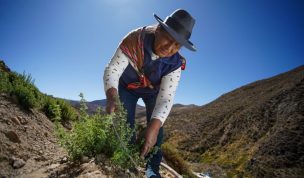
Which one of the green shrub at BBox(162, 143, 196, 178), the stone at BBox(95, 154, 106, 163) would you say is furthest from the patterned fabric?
the green shrub at BBox(162, 143, 196, 178)

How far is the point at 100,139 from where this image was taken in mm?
2848

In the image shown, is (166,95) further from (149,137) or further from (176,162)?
(176,162)

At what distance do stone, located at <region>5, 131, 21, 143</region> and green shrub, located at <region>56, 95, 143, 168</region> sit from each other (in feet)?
6.52

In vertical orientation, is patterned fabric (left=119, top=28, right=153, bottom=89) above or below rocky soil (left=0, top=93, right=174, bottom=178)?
above


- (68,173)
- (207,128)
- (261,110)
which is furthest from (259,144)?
(68,173)

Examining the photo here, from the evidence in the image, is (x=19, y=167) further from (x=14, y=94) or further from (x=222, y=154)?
(x=222, y=154)

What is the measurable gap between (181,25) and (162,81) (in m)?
0.78

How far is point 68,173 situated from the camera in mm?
2803

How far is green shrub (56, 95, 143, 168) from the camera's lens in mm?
2812

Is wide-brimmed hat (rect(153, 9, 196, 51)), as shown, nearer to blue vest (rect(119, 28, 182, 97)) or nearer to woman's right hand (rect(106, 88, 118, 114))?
blue vest (rect(119, 28, 182, 97))

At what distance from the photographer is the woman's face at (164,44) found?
11.1 ft

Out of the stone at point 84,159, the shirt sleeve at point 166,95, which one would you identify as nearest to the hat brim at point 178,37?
the shirt sleeve at point 166,95

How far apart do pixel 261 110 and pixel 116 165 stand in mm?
42431

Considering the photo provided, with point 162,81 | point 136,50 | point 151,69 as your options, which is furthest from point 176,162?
point 136,50
